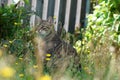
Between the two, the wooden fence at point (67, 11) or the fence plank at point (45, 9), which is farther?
the fence plank at point (45, 9)

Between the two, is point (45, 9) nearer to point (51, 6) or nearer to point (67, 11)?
point (51, 6)

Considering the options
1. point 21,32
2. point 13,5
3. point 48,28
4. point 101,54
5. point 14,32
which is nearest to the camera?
point 101,54

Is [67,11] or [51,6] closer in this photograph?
[67,11]

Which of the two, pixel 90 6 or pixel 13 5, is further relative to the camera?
pixel 90 6

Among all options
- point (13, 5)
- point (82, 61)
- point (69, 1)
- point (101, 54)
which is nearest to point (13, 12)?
point (13, 5)

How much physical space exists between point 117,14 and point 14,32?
1.37 m

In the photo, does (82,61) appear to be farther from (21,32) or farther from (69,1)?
(69,1)

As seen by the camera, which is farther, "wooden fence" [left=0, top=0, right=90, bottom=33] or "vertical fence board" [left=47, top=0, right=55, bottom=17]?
"vertical fence board" [left=47, top=0, right=55, bottom=17]

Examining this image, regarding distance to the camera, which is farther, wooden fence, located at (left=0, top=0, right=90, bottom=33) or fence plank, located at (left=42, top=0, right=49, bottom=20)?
fence plank, located at (left=42, top=0, right=49, bottom=20)

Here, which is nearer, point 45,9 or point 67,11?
point 67,11

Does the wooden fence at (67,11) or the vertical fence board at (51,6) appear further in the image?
the vertical fence board at (51,6)

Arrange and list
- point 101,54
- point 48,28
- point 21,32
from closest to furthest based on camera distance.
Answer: point 101,54 → point 48,28 → point 21,32

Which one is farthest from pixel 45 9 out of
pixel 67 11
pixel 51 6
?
pixel 67 11

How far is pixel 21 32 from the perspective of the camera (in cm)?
518
